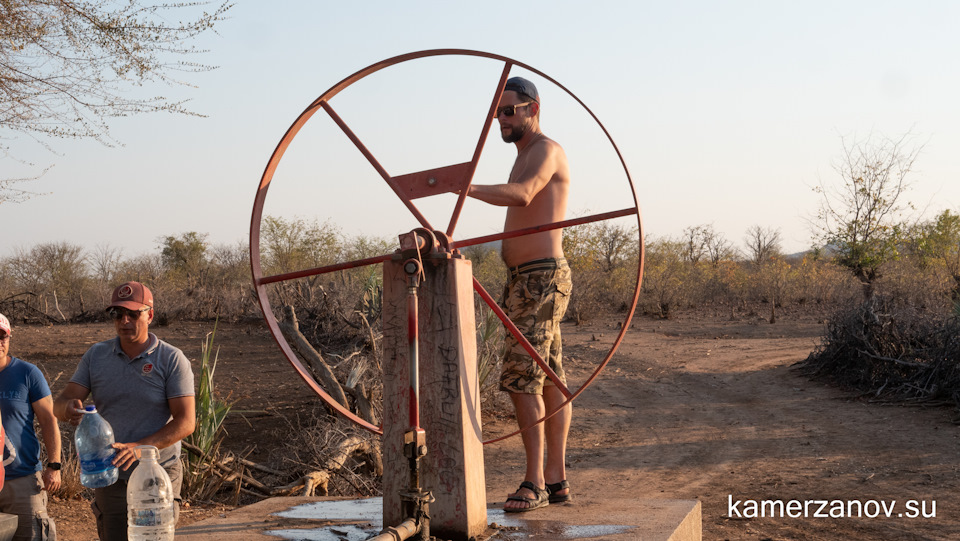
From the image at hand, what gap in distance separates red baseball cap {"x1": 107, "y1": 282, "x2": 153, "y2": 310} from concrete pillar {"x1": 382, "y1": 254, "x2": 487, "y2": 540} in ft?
3.32

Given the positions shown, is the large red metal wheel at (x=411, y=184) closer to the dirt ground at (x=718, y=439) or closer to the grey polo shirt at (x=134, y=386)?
the grey polo shirt at (x=134, y=386)

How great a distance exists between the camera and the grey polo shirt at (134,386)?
354 cm

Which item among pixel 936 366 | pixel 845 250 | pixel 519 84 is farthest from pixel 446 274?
pixel 845 250

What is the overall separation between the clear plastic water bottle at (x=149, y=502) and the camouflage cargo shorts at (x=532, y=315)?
147 cm

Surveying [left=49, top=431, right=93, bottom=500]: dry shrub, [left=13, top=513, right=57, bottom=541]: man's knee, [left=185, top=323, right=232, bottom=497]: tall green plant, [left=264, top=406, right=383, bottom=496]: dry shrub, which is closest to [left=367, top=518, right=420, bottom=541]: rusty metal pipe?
[left=13, top=513, right=57, bottom=541]: man's knee

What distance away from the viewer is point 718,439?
835 cm

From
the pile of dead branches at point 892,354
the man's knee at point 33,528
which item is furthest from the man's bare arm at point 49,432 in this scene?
the pile of dead branches at point 892,354

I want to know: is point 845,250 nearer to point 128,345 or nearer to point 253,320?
point 253,320

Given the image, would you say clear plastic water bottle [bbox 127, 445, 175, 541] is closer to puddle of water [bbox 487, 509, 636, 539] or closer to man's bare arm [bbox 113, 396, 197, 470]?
man's bare arm [bbox 113, 396, 197, 470]

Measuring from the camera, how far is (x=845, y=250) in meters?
20.8

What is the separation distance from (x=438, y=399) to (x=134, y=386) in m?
1.25

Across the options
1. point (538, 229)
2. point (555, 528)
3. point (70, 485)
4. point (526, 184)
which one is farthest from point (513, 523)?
point (70, 485)

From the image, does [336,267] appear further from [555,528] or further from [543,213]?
[555,528]

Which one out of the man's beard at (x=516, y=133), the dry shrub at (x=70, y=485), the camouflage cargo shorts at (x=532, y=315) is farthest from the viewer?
the dry shrub at (x=70, y=485)
